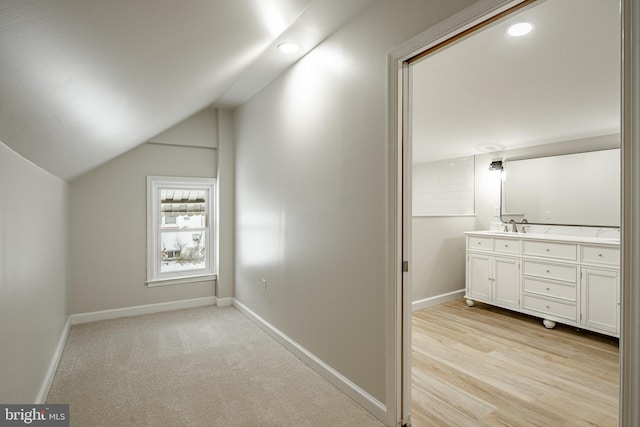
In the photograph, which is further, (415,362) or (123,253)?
(123,253)

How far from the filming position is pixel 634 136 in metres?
1.09

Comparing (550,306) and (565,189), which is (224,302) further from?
(565,189)

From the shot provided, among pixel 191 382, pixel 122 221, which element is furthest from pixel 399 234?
pixel 122 221

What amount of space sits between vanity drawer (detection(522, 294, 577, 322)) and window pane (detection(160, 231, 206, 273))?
3.90 meters

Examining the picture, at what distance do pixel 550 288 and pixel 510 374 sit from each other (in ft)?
4.91

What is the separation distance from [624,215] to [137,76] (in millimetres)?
2058

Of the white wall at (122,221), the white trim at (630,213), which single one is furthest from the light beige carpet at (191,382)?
the white trim at (630,213)

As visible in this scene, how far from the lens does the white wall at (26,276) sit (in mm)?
1510

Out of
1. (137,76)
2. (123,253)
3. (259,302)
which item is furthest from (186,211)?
(137,76)

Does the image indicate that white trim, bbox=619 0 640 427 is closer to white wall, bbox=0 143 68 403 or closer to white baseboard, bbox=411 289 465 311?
white wall, bbox=0 143 68 403

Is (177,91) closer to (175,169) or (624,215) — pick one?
(175,169)

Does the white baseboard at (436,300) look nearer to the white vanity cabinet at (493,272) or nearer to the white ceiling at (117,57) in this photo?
the white vanity cabinet at (493,272)

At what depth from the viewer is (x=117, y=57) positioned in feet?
4.43

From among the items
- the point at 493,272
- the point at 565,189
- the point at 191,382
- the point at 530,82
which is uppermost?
the point at 530,82
